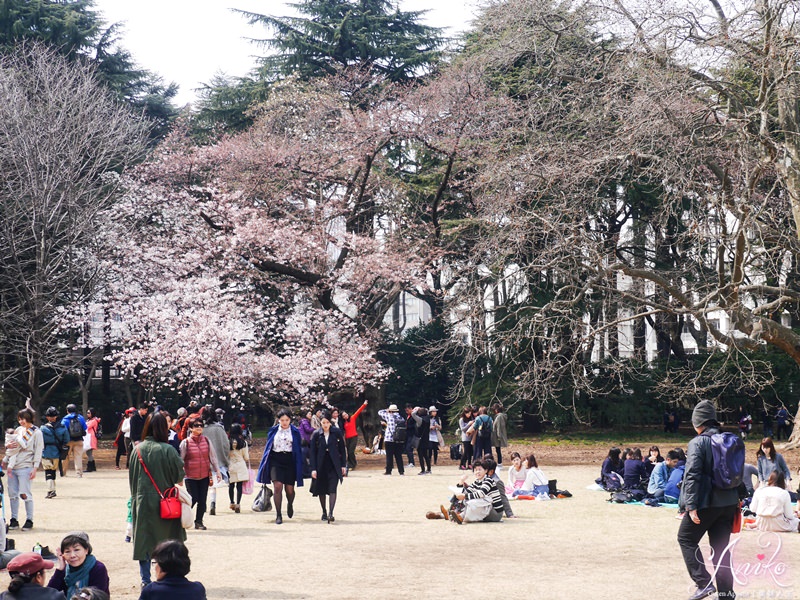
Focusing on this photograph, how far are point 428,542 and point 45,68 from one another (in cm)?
2504

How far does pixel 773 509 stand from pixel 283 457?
653 centimetres

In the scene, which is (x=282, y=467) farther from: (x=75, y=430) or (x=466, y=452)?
(x=466, y=452)

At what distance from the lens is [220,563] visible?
32.1 feet

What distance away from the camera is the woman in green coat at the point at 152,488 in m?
8.11

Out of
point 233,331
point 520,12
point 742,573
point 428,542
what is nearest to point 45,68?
point 233,331

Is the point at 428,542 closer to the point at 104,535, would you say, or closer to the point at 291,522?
the point at 291,522

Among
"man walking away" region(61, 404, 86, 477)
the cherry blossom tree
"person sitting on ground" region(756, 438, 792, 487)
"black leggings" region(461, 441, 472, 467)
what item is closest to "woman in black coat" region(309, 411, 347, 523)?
"person sitting on ground" region(756, 438, 792, 487)

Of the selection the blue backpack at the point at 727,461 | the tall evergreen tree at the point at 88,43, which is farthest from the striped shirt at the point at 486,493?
the tall evergreen tree at the point at 88,43

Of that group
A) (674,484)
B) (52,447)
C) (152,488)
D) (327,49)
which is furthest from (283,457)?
(327,49)

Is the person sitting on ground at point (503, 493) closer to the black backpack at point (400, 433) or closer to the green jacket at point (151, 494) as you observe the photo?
the green jacket at point (151, 494)

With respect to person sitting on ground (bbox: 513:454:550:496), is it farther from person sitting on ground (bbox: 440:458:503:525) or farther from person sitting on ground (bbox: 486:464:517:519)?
person sitting on ground (bbox: 440:458:503:525)

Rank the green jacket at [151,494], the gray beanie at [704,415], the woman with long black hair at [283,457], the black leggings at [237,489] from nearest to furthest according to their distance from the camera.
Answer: the gray beanie at [704,415] < the green jacket at [151,494] < the woman with long black hair at [283,457] < the black leggings at [237,489]

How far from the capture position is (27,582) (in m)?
5.40

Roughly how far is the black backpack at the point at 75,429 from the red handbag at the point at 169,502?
1261cm
